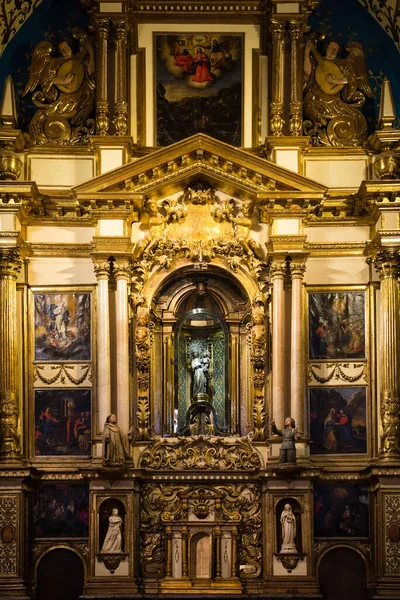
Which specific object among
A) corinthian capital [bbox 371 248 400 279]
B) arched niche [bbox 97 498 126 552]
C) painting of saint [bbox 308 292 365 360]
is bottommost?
arched niche [bbox 97 498 126 552]

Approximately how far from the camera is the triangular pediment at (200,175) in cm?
2453

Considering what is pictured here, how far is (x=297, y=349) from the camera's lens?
79.9 ft

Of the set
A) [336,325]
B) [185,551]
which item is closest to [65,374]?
[185,551]

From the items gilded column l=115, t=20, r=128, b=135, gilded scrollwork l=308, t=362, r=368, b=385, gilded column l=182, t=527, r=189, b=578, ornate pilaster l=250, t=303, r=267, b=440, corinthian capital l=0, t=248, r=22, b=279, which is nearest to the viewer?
gilded column l=182, t=527, r=189, b=578

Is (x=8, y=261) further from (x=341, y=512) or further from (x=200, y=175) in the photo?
(x=341, y=512)

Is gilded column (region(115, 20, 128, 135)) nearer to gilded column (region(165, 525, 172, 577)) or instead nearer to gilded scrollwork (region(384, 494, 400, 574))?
gilded column (region(165, 525, 172, 577))

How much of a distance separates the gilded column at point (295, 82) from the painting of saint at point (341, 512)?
6.25 meters

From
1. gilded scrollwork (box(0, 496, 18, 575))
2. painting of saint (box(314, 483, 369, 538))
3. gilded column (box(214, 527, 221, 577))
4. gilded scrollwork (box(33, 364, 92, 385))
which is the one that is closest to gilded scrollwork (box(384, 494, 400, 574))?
painting of saint (box(314, 483, 369, 538))

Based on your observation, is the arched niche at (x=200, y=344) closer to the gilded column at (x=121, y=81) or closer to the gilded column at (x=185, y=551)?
the gilded column at (x=185, y=551)

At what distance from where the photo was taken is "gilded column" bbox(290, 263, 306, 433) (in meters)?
24.2

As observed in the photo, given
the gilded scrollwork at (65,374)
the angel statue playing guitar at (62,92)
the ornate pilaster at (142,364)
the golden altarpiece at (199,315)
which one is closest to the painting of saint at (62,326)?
the golden altarpiece at (199,315)

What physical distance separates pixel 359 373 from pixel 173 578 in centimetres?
472

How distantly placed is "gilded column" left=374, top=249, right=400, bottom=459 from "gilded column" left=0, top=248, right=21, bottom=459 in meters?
6.16

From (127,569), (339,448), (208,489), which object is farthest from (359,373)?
(127,569)
